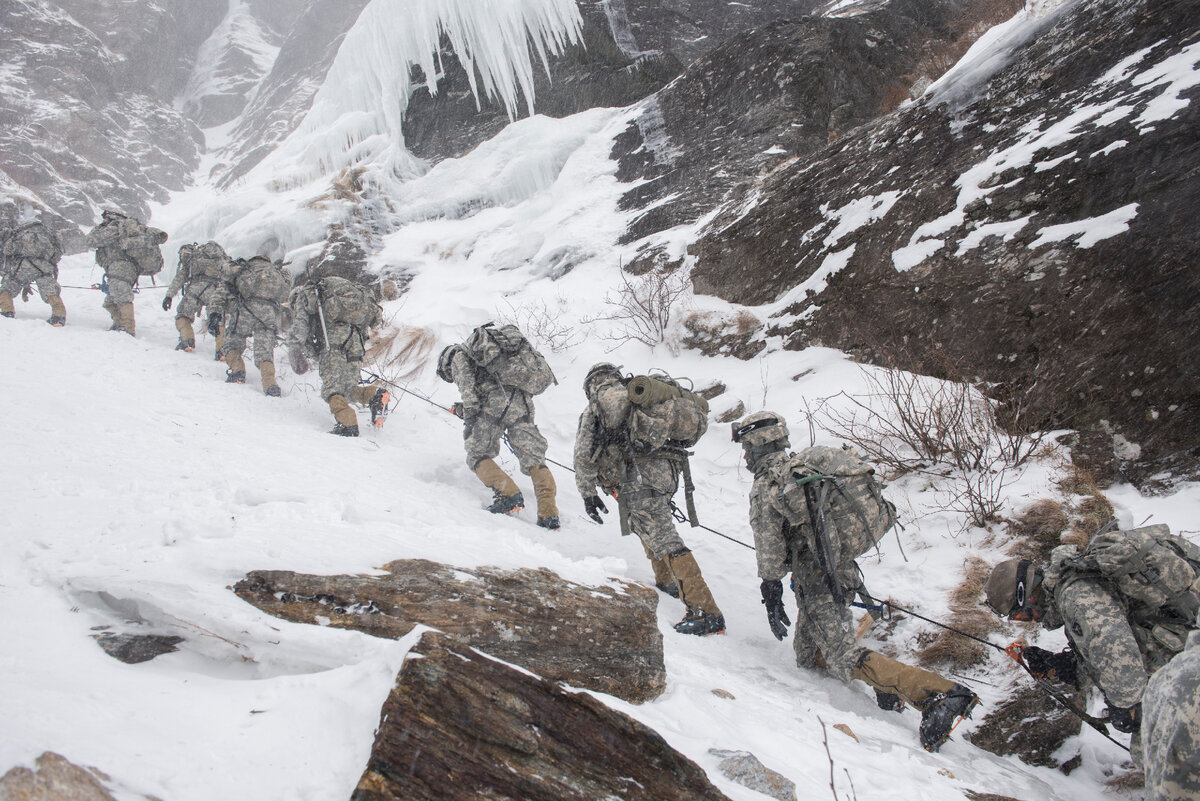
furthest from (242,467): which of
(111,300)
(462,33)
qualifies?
(462,33)

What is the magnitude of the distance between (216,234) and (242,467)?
40.8 ft

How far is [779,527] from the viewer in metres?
2.89

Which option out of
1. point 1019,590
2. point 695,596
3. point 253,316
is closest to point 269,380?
point 253,316

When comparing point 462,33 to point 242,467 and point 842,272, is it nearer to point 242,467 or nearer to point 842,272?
point 842,272

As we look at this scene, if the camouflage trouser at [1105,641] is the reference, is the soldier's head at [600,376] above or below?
above

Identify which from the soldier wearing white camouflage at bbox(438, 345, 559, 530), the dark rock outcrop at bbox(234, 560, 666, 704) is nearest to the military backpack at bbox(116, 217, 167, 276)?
the soldier wearing white camouflage at bbox(438, 345, 559, 530)

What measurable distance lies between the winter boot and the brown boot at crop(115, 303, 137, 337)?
8.61ft

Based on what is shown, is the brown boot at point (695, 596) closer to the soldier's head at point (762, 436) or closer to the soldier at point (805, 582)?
the soldier at point (805, 582)

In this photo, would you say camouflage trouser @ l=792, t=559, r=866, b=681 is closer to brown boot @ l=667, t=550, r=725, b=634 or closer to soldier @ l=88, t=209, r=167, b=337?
brown boot @ l=667, t=550, r=725, b=634

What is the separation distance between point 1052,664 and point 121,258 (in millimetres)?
9593

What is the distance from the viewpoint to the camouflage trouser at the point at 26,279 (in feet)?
24.1

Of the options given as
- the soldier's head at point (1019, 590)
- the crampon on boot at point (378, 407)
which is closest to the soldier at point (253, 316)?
the crampon on boot at point (378, 407)

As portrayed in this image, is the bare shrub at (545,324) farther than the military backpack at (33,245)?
Yes

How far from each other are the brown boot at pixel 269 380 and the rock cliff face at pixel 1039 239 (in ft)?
17.1
